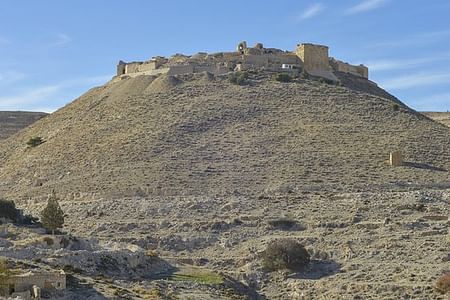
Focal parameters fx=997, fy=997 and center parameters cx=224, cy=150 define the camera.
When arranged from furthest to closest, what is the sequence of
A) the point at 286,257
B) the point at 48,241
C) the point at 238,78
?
the point at 238,78 → the point at 286,257 → the point at 48,241

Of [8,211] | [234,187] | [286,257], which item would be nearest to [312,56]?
[234,187]

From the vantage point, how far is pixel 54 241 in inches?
1379

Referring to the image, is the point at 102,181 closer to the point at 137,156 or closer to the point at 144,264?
the point at 137,156

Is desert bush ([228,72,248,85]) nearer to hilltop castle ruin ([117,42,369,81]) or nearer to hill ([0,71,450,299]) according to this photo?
hill ([0,71,450,299])

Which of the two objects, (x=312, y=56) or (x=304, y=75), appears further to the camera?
(x=312, y=56)

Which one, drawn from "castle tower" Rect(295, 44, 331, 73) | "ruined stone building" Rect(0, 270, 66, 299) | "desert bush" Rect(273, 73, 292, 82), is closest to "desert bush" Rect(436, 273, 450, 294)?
"ruined stone building" Rect(0, 270, 66, 299)

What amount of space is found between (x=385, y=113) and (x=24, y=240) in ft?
105

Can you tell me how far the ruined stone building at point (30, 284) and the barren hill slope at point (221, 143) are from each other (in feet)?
70.0

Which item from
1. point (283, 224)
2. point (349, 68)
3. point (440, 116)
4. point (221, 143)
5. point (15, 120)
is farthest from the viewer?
point (440, 116)

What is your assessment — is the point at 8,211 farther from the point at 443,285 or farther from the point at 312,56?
the point at 312,56

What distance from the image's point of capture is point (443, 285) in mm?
33000

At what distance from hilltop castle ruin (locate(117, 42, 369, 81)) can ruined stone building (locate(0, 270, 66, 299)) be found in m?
41.3

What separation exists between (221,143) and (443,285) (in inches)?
938

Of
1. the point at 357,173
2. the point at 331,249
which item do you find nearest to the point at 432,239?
the point at 331,249
